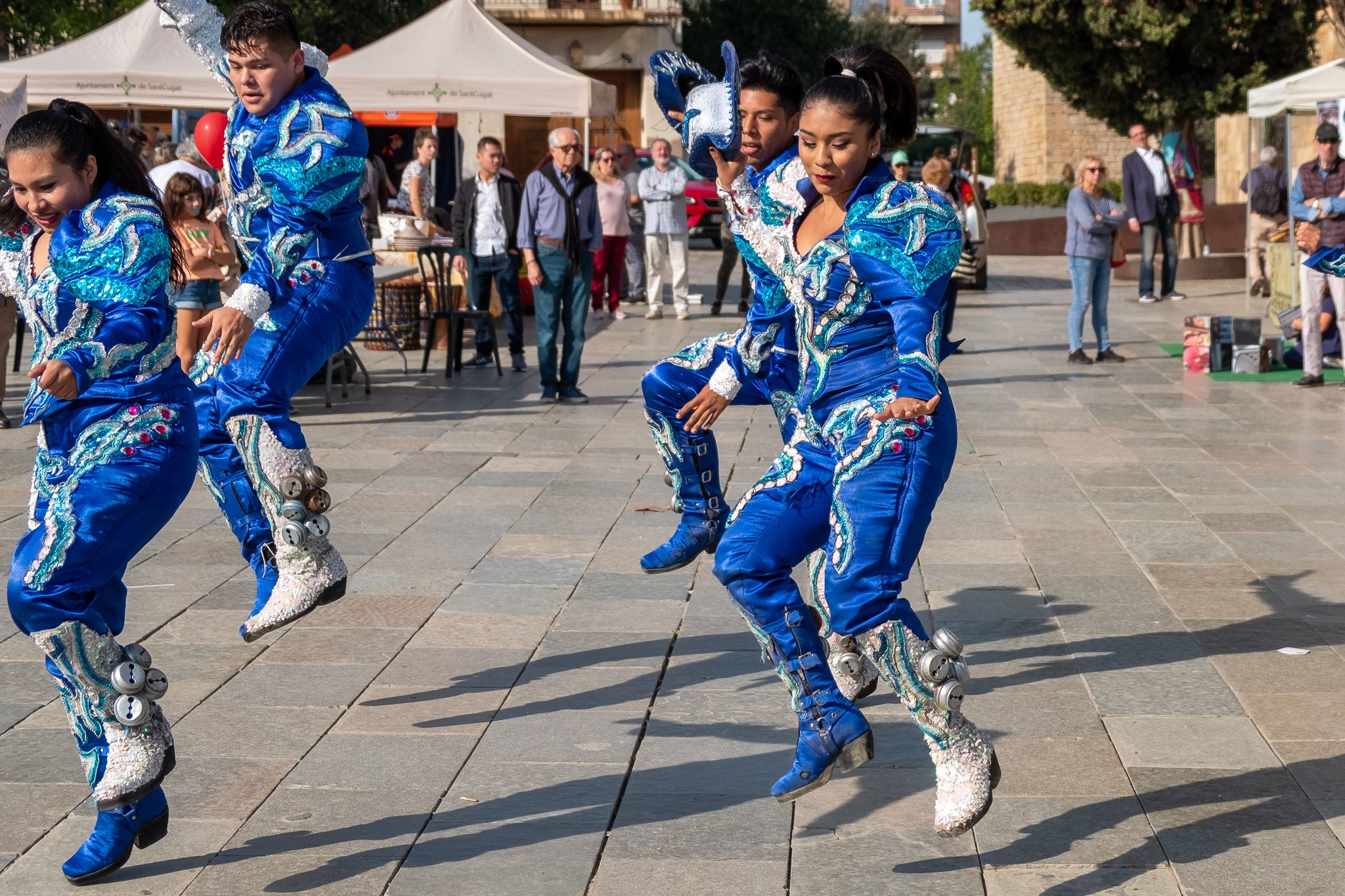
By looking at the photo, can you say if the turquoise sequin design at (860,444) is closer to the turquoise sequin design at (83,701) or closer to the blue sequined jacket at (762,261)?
the blue sequined jacket at (762,261)

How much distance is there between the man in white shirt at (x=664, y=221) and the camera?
1758 centimetres

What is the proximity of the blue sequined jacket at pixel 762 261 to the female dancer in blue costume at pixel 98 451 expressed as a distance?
4.89 feet

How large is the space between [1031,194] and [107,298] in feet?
129

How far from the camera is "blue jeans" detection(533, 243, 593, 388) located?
11.8 m

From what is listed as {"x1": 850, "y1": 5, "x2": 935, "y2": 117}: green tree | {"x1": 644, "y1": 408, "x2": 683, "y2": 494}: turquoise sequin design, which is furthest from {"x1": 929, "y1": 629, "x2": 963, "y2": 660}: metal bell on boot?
Result: {"x1": 850, "y1": 5, "x2": 935, "y2": 117}: green tree

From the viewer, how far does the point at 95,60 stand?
15172 mm

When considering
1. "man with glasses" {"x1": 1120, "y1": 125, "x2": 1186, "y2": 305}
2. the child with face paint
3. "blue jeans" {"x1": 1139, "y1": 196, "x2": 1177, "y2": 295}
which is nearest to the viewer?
the child with face paint

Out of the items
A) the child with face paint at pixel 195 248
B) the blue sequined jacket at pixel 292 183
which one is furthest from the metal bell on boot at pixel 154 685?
the child with face paint at pixel 195 248

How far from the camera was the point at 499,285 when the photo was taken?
13.2 meters

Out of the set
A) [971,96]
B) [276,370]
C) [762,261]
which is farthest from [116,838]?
[971,96]

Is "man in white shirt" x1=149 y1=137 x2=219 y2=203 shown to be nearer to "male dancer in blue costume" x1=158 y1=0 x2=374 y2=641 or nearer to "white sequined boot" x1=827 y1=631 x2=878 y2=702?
"male dancer in blue costume" x1=158 y1=0 x2=374 y2=641

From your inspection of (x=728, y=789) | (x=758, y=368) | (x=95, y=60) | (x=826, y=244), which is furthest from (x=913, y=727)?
(x=95, y=60)

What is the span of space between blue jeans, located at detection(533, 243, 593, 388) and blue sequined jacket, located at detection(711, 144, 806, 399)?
22.4 feet

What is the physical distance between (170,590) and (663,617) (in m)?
1.95
